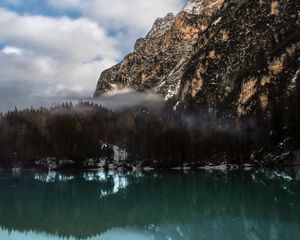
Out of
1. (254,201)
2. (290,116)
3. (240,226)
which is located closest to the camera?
(240,226)

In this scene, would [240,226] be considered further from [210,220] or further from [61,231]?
[61,231]

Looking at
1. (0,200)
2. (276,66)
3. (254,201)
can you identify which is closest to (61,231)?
(254,201)

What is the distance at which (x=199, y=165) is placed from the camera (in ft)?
615

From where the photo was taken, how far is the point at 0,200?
80.8 meters

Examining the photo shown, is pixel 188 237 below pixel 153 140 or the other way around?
below

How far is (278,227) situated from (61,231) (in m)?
23.5

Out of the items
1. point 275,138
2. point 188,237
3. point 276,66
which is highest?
point 276,66

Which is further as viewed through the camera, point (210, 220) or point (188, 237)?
point (210, 220)

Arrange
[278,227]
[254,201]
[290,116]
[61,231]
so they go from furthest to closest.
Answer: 1. [290,116]
2. [254,201]
3. [61,231]
4. [278,227]

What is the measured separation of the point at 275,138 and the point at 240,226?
135834 mm

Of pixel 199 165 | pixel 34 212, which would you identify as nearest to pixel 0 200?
pixel 34 212

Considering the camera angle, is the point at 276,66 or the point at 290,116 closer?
the point at 290,116

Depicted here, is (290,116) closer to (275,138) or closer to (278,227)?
(275,138)

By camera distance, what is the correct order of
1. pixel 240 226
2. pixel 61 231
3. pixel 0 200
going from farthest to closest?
1. pixel 0 200
2. pixel 61 231
3. pixel 240 226
